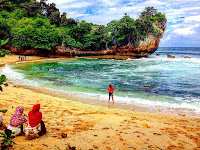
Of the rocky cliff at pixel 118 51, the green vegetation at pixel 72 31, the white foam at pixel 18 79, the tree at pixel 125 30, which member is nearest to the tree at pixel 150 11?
the green vegetation at pixel 72 31

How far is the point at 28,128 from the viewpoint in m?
4.26

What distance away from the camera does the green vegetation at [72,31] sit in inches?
1636

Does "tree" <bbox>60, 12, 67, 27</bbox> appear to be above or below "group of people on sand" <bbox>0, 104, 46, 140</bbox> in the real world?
above

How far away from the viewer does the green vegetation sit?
41562 millimetres

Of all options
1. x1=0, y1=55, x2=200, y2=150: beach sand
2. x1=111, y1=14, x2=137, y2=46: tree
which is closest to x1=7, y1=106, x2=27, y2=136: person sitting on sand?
x1=0, y1=55, x2=200, y2=150: beach sand

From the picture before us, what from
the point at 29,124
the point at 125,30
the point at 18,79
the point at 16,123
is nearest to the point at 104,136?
the point at 29,124

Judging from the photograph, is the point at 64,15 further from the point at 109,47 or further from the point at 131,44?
the point at 131,44

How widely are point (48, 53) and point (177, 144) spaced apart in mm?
46489

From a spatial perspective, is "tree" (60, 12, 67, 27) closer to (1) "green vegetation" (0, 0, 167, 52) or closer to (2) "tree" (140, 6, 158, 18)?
(1) "green vegetation" (0, 0, 167, 52)

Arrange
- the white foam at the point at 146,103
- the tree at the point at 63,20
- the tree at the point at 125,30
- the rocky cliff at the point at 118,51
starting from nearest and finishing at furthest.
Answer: the white foam at the point at 146,103 → the tree at the point at 125,30 → the rocky cliff at the point at 118,51 → the tree at the point at 63,20

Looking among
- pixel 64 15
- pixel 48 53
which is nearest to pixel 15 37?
pixel 48 53

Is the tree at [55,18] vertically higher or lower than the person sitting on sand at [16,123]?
higher

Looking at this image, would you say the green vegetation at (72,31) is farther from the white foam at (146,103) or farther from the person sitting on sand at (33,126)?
the person sitting on sand at (33,126)

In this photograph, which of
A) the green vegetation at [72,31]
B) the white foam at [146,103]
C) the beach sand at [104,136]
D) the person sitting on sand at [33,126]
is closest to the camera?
the beach sand at [104,136]
